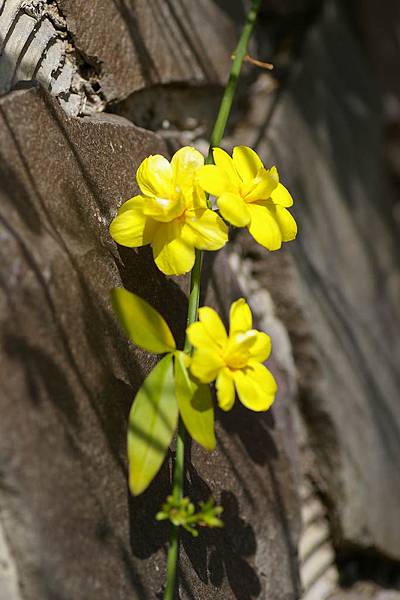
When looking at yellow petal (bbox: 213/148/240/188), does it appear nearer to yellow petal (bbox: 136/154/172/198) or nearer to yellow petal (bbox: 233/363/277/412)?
yellow petal (bbox: 136/154/172/198)

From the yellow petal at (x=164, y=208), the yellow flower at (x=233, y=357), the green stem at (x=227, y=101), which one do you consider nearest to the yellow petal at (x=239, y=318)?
the yellow flower at (x=233, y=357)

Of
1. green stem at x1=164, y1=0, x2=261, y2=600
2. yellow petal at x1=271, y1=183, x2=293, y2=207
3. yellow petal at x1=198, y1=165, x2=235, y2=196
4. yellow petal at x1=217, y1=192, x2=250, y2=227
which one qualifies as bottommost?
green stem at x1=164, y1=0, x2=261, y2=600

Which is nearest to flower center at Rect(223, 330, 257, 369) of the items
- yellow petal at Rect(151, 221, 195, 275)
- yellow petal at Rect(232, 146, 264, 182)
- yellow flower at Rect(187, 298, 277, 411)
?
yellow flower at Rect(187, 298, 277, 411)

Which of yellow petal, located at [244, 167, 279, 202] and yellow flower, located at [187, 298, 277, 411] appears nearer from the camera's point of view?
yellow flower, located at [187, 298, 277, 411]

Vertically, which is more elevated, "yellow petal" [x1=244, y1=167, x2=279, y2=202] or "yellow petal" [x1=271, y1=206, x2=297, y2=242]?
"yellow petal" [x1=244, y1=167, x2=279, y2=202]

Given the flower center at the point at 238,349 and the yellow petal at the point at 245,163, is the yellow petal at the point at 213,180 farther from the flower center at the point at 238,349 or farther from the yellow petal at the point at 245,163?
the flower center at the point at 238,349

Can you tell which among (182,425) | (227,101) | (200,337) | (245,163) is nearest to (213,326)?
(200,337)

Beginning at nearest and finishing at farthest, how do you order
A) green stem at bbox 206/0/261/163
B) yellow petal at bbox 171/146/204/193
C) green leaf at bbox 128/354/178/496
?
1. green leaf at bbox 128/354/178/496
2. yellow petal at bbox 171/146/204/193
3. green stem at bbox 206/0/261/163
